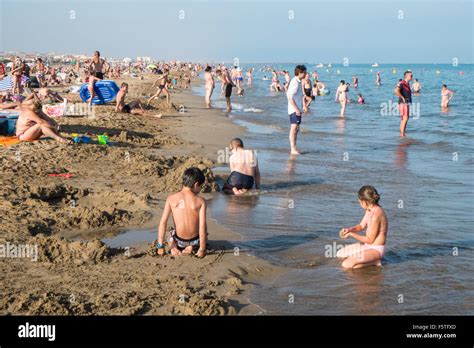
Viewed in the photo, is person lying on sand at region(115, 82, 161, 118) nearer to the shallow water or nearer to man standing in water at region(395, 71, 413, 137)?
the shallow water

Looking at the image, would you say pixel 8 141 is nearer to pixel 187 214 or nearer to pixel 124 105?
pixel 187 214

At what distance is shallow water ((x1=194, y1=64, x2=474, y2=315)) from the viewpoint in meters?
4.87

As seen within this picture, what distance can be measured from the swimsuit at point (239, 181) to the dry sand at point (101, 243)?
298mm

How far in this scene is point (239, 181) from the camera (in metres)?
8.44

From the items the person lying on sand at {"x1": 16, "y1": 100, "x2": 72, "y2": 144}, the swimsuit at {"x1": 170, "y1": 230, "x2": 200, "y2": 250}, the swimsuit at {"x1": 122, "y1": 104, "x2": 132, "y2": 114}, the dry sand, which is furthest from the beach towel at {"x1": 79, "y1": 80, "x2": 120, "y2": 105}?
the swimsuit at {"x1": 170, "y1": 230, "x2": 200, "y2": 250}

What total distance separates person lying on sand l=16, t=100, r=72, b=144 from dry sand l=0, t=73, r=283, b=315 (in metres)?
0.20

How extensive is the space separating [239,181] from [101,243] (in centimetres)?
329

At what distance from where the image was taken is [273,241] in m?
6.34

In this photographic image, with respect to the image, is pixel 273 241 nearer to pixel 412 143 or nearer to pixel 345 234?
pixel 345 234
